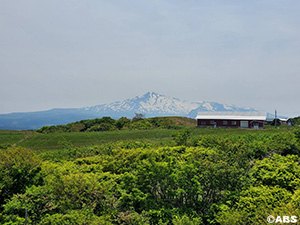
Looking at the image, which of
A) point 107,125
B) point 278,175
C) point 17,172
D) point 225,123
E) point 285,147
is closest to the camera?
point 17,172

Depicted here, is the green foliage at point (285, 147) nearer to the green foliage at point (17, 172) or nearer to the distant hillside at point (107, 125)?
the green foliage at point (17, 172)

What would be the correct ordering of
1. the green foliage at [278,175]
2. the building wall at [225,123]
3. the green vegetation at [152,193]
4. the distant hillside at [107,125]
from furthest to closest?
the distant hillside at [107,125]
the building wall at [225,123]
the green foliage at [278,175]
the green vegetation at [152,193]

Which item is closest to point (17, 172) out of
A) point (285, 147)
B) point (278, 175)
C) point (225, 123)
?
point (278, 175)

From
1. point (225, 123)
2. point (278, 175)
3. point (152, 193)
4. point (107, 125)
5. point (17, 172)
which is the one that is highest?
point (225, 123)

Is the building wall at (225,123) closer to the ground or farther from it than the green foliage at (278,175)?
farther from it

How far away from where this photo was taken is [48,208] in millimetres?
8359

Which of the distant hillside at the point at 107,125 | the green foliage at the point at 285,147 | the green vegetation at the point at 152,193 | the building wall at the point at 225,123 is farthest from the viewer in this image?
the distant hillside at the point at 107,125

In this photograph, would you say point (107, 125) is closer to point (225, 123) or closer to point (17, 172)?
point (225, 123)

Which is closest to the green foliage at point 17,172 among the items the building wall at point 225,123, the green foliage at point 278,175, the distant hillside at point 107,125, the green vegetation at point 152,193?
the green vegetation at point 152,193

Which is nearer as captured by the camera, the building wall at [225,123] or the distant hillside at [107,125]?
the building wall at [225,123]

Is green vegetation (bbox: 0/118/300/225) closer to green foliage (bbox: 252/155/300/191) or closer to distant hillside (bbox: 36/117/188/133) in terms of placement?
green foliage (bbox: 252/155/300/191)

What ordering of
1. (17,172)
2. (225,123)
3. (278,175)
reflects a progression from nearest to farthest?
(17,172) < (278,175) < (225,123)

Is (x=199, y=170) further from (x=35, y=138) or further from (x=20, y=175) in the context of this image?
(x=35, y=138)

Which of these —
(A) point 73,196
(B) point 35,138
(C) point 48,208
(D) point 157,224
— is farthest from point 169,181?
(B) point 35,138
